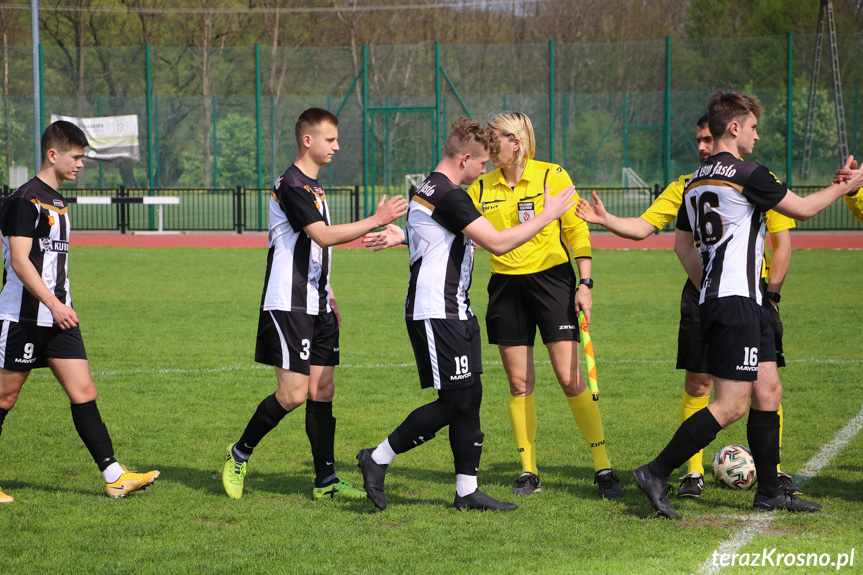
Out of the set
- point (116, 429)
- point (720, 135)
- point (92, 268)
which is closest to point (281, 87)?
point (92, 268)

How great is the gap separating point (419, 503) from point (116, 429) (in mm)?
2770

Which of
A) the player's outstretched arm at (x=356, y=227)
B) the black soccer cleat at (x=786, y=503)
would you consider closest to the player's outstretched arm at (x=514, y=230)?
the player's outstretched arm at (x=356, y=227)

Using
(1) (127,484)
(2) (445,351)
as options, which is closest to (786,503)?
(2) (445,351)

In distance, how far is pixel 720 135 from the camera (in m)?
4.70

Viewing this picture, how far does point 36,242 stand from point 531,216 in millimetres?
2786

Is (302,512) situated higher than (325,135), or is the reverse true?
(325,135)

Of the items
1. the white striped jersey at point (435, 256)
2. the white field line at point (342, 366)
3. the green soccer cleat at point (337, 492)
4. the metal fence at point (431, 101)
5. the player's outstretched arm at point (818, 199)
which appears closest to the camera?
the player's outstretched arm at point (818, 199)

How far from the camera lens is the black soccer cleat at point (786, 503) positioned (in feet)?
15.8

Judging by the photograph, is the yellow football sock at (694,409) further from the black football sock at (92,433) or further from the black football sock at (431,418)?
the black football sock at (92,433)

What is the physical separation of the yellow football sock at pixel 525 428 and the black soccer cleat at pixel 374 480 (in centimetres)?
96

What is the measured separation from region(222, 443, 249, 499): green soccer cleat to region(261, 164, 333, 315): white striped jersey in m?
0.92

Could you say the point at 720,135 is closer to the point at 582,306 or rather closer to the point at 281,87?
the point at 582,306

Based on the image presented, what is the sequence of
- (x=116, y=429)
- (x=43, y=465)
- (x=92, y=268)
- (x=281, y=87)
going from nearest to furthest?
(x=43, y=465) < (x=116, y=429) < (x=92, y=268) < (x=281, y=87)

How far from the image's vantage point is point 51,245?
5.07 meters
